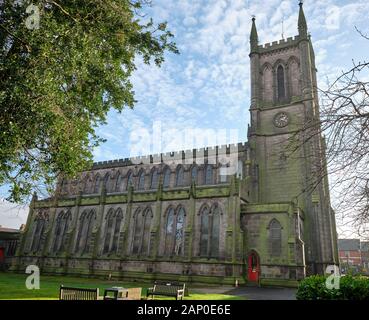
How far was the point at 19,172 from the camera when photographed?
1139 centimetres

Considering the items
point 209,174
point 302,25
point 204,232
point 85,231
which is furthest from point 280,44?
point 85,231

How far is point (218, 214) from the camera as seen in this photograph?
1121 inches

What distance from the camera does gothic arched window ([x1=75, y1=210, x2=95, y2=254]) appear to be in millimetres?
34688

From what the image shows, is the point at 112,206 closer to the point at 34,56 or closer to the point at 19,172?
the point at 19,172

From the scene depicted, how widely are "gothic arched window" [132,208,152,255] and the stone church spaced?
0.10m

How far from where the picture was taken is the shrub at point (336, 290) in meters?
9.95

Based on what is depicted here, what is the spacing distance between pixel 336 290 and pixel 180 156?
1208 inches

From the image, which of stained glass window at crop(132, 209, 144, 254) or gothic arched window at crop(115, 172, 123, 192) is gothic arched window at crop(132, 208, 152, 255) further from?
gothic arched window at crop(115, 172, 123, 192)

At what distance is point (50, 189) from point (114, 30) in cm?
721

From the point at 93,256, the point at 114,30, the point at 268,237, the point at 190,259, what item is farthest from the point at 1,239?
the point at 114,30

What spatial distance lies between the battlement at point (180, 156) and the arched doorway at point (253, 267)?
12.6m

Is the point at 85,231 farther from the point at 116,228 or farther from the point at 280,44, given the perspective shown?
the point at 280,44

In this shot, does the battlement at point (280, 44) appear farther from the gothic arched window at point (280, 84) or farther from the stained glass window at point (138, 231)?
the stained glass window at point (138, 231)

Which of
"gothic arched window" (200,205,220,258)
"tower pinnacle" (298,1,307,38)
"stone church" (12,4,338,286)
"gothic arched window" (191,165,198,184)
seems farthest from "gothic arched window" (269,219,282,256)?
"tower pinnacle" (298,1,307,38)
